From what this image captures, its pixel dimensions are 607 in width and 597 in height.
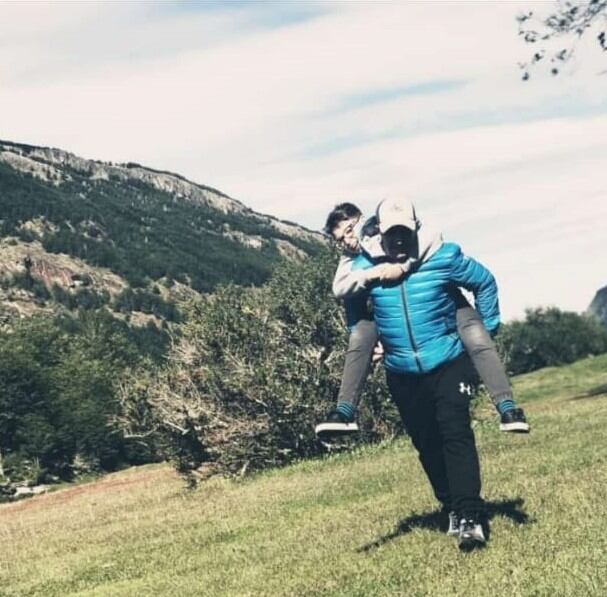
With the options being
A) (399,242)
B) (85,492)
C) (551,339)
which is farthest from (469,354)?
(551,339)

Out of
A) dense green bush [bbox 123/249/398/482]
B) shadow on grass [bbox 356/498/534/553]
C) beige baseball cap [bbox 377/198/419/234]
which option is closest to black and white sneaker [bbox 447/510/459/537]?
shadow on grass [bbox 356/498/534/553]

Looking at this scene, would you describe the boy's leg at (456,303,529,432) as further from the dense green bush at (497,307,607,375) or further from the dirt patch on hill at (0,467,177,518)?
the dense green bush at (497,307,607,375)

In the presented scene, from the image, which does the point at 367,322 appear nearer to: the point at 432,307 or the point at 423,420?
the point at 432,307

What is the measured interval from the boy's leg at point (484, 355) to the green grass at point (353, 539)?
3.98 feet

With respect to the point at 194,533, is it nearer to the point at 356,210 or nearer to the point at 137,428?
the point at 356,210

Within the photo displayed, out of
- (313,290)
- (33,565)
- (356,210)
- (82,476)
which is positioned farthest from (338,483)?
(82,476)

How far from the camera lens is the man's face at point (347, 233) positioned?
31.8ft

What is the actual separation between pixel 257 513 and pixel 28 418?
70.0m

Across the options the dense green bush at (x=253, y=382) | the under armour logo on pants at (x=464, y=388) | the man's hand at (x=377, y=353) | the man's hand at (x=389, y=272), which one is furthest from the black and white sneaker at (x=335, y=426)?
the dense green bush at (x=253, y=382)

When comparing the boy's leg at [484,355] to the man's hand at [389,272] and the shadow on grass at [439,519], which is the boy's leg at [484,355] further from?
the shadow on grass at [439,519]

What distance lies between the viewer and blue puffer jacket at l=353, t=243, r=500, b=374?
8.91 metres

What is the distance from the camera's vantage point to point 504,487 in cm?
1248

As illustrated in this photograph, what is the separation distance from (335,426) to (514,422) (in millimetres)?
1570

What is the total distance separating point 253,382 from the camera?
1158 inches
